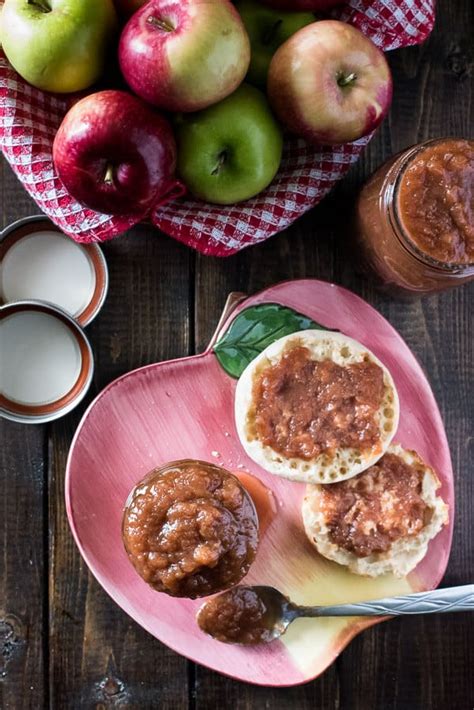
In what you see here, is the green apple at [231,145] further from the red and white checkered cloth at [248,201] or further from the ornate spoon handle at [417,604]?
the ornate spoon handle at [417,604]

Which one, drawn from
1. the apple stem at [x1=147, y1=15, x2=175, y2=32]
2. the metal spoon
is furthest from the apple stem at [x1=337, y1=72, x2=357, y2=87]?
the metal spoon

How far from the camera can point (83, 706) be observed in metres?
1.46

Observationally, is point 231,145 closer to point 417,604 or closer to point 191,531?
point 191,531

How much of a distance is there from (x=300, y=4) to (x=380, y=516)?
2.78 feet

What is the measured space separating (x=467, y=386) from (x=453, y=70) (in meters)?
0.59

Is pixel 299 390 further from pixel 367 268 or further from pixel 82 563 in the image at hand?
pixel 82 563

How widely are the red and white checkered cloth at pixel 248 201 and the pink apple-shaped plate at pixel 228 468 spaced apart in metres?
0.14

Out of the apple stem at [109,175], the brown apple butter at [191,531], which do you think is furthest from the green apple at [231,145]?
the brown apple butter at [191,531]

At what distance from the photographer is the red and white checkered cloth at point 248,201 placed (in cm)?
129

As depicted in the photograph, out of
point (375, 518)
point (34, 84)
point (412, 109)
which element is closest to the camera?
point (34, 84)

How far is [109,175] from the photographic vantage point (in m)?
1.18

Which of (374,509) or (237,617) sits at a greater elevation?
(374,509)

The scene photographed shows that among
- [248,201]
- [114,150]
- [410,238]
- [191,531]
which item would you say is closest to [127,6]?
[114,150]

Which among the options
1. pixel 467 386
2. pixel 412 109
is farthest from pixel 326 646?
pixel 412 109
